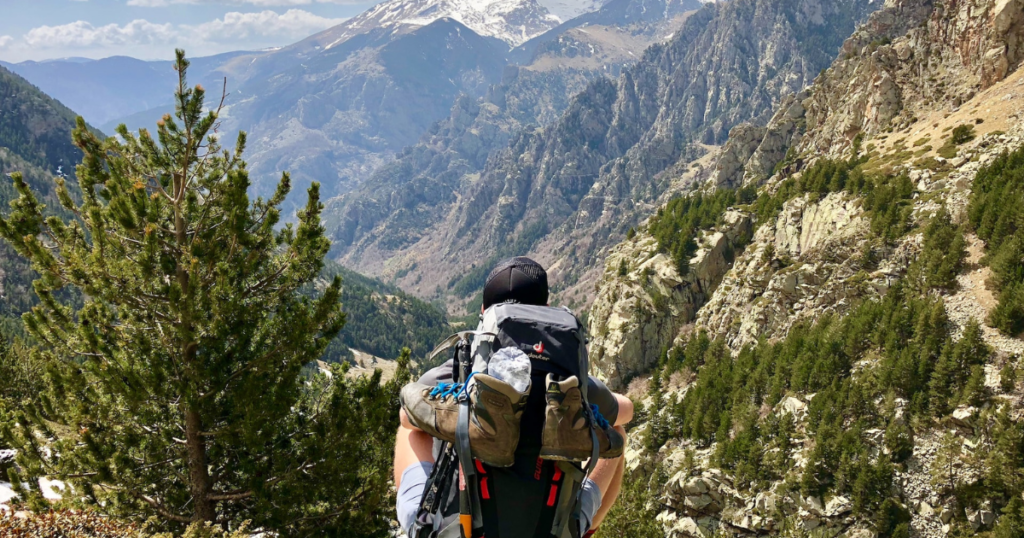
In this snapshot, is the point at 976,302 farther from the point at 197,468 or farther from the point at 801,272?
the point at 197,468

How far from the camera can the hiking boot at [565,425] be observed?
4074mm

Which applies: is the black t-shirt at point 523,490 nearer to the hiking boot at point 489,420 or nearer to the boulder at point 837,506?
the hiking boot at point 489,420

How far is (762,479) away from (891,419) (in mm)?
8943

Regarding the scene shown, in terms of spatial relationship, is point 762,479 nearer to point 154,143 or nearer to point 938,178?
point 938,178

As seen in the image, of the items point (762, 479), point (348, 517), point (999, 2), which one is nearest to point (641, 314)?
point (762, 479)

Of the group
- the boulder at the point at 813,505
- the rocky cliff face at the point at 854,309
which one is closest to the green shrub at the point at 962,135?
the rocky cliff face at the point at 854,309

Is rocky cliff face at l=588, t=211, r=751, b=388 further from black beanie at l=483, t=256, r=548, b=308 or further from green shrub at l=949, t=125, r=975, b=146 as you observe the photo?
black beanie at l=483, t=256, r=548, b=308

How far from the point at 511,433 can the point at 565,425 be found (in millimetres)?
431

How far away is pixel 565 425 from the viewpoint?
4.12 meters

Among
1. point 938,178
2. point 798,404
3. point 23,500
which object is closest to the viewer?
point 23,500

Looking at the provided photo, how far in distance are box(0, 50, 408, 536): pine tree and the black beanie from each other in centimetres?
716

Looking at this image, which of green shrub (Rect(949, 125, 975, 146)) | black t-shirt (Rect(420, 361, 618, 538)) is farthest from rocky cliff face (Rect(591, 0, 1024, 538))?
black t-shirt (Rect(420, 361, 618, 538))

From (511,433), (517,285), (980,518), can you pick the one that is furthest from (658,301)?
(511,433)

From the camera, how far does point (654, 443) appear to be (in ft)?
173
